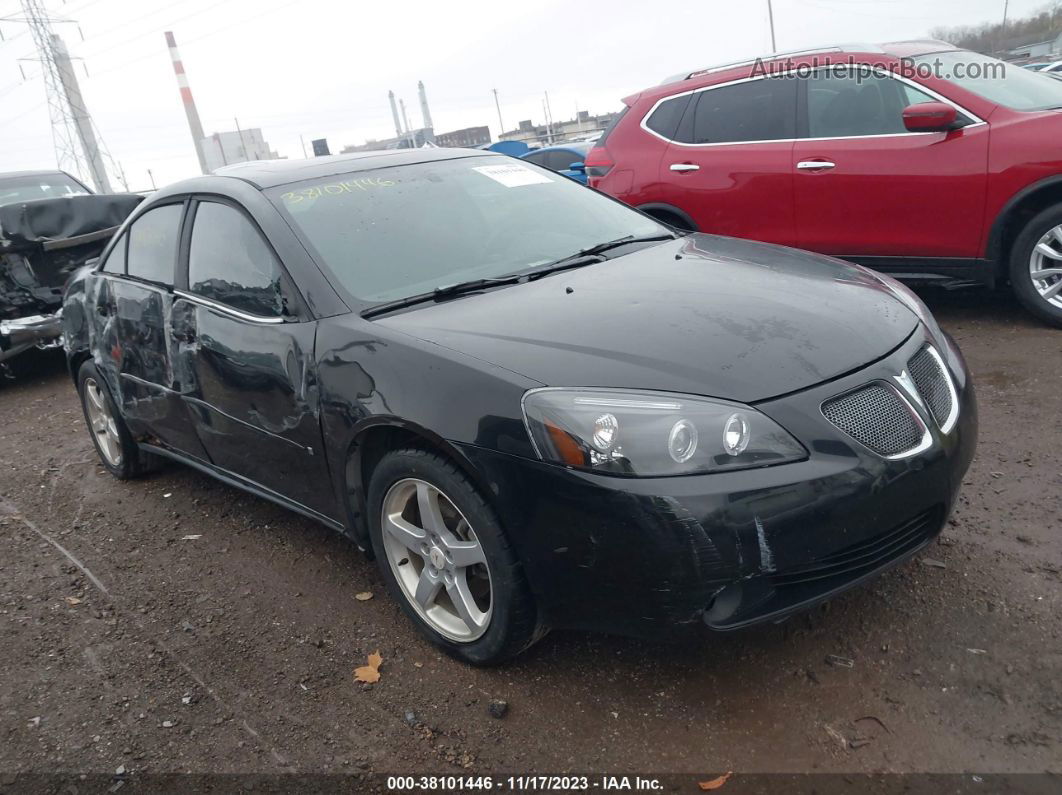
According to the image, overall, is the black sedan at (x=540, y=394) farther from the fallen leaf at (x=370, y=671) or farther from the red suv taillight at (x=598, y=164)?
the red suv taillight at (x=598, y=164)

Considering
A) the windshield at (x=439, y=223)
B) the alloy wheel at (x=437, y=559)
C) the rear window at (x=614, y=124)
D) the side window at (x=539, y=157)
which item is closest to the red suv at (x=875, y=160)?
the rear window at (x=614, y=124)

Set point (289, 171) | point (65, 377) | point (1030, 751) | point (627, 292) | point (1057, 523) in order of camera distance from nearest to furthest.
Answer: point (1030, 751) < point (627, 292) < point (1057, 523) < point (289, 171) < point (65, 377)

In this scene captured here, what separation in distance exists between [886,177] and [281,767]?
4867 mm

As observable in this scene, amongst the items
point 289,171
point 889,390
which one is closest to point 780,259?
point 889,390

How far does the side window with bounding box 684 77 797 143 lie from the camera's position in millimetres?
5961

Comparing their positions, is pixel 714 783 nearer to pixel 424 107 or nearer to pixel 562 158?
pixel 562 158

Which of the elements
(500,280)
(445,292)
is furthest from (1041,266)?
(445,292)

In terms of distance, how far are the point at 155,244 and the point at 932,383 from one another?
11.0 feet

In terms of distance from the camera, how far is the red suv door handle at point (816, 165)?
5.68 meters

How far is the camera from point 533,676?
2.76 meters

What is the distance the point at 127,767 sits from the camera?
2.58 metres

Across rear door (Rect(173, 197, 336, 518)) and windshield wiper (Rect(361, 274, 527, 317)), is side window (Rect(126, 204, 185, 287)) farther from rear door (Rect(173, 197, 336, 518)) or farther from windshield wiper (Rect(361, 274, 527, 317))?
windshield wiper (Rect(361, 274, 527, 317))

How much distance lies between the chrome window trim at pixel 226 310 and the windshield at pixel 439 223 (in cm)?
30

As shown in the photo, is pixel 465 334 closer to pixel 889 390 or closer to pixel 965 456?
pixel 889 390
